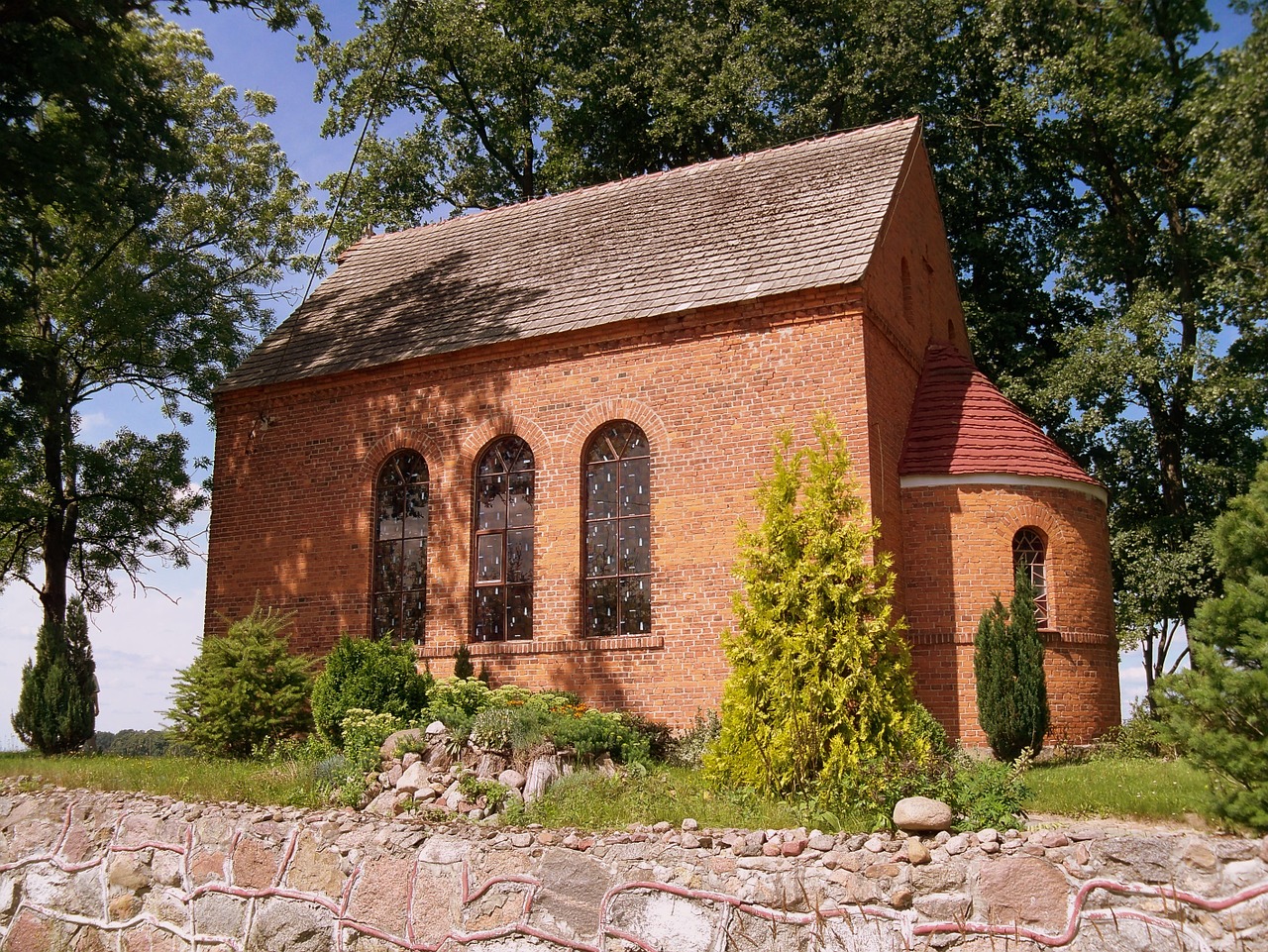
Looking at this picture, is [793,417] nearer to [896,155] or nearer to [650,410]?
[650,410]

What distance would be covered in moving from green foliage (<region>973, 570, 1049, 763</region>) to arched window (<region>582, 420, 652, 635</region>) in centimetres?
450

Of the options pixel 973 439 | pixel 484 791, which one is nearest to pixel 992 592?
pixel 973 439

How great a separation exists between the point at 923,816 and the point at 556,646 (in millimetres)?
8282

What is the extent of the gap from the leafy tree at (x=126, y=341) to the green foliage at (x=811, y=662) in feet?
46.5

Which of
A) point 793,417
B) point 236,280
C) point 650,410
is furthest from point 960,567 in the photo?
point 236,280

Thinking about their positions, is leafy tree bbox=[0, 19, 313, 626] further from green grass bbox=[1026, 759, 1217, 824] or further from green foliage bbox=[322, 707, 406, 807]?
green grass bbox=[1026, 759, 1217, 824]

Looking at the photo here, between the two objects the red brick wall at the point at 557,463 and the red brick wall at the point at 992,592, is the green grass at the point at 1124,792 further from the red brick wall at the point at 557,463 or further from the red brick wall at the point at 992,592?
the red brick wall at the point at 557,463

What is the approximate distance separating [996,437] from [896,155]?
15.9 feet

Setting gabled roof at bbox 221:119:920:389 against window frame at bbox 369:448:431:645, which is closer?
gabled roof at bbox 221:119:920:389

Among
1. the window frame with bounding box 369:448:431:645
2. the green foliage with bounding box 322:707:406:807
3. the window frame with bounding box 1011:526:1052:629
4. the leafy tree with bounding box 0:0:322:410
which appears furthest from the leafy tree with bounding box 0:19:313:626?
the window frame with bounding box 1011:526:1052:629

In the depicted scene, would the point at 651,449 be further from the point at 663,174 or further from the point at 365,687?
the point at 663,174

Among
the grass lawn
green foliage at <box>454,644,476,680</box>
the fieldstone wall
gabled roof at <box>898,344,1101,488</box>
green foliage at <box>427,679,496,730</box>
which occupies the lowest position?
the fieldstone wall

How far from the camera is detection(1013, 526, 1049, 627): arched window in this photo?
14828mm

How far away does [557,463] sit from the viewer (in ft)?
52.1
